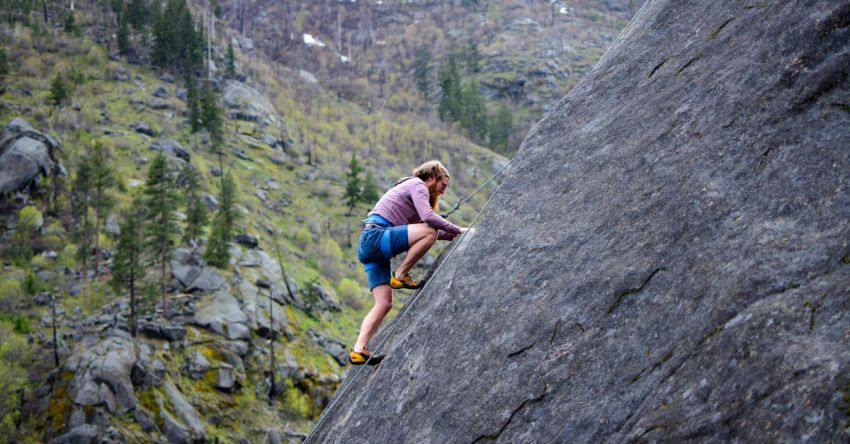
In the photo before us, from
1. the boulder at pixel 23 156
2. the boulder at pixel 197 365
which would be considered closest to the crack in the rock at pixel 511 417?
the boulder at pixel 197 365

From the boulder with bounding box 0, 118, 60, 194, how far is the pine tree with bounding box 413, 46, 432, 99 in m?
68.9

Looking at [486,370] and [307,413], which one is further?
[307,413]

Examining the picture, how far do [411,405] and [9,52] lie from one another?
79438 mm

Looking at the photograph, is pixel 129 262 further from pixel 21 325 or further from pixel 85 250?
pixel 21 325

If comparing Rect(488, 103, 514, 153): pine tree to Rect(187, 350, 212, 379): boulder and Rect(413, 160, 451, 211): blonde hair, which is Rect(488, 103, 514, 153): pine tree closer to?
Rect(187, 350, 212, 379): boulder

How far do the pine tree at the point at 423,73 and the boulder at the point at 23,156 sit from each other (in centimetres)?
6888

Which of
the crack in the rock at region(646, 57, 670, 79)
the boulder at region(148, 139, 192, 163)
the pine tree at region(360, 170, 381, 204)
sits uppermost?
the boulder at region(148, 139, 192, 163)

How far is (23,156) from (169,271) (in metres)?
15.5

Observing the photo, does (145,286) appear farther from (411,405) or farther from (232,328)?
(411,405)

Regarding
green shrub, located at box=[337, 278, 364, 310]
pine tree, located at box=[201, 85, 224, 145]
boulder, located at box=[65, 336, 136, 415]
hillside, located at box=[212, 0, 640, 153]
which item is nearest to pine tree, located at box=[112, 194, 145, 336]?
boulder, located at box=[65, 336, 136, 415]

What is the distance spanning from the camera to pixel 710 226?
491cm

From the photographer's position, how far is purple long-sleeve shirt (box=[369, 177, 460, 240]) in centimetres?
729

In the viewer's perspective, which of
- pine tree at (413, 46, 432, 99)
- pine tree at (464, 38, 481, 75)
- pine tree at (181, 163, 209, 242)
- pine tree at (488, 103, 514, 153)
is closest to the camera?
pine tree at (181, 163, 209, 242)

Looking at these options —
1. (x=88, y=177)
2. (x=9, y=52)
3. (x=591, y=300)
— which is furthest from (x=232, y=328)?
(x=9, y=52)
